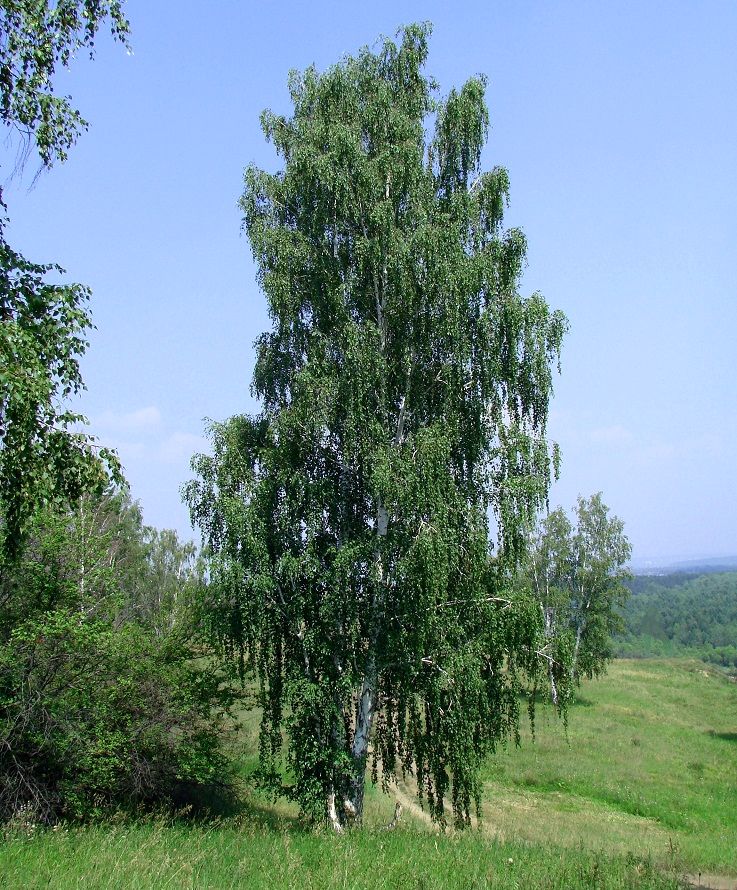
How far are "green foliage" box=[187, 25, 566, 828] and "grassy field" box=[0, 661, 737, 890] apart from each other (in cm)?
212

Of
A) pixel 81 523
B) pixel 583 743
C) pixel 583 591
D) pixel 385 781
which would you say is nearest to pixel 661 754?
pixel 583 743

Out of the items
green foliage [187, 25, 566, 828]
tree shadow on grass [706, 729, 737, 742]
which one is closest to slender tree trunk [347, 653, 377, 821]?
green foliage [187, 25, 566, 828]

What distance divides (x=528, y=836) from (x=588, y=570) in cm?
3389

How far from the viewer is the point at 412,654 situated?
48.0 ft

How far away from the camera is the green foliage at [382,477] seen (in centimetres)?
1459

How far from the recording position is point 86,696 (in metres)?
15.7

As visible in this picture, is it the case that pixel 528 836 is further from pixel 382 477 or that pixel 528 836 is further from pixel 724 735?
pixel 724 735

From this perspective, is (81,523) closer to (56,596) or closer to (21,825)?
(56,596)

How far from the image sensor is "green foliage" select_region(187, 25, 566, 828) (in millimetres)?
14586

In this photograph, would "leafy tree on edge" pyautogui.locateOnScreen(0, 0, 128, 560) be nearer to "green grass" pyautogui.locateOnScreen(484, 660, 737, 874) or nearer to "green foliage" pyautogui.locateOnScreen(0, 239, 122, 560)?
"green foliage" pyautogui.locateOnScreen(0, 239, 122, 560)

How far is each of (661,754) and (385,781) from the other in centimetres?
2508

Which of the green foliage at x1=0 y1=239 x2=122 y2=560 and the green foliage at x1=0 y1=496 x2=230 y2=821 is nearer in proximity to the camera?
the green foliage at x1=0 y1=239 x2=122 y2=560

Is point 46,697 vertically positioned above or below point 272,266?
below

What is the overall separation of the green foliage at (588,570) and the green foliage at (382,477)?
37.1 m
